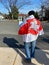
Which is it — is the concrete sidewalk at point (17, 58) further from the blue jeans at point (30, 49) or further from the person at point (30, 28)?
the person at point (30, 28)

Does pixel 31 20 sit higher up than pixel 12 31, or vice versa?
pixel 31 20

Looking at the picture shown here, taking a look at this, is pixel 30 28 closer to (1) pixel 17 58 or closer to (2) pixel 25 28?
(2) pixel 25 28

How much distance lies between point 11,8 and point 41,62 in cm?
5420

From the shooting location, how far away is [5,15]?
62.5m

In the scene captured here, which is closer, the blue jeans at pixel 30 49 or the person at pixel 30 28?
the person at pixel 30 28

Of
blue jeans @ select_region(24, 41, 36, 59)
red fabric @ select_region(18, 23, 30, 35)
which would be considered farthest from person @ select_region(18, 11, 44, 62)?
blue jeans @ select_region(24, 41, 36, 59)

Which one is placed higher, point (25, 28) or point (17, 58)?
point (25, 28)

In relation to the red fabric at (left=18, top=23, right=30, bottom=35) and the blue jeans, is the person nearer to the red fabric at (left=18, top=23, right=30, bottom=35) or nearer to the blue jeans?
the red fabric at (left=18, top=23, right=30, bottom=35)

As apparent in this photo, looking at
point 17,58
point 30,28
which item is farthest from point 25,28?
point 17,58

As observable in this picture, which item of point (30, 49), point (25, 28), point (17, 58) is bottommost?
point (17, 58)

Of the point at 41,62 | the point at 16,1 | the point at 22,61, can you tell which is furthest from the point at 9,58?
the point at 16,1

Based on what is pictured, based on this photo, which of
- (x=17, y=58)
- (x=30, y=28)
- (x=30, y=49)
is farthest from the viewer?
(x=30, y=49)

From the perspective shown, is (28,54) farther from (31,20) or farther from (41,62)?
(31,20)

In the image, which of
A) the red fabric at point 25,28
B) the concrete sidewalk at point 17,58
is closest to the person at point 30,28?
the red fabric at point 25,28
